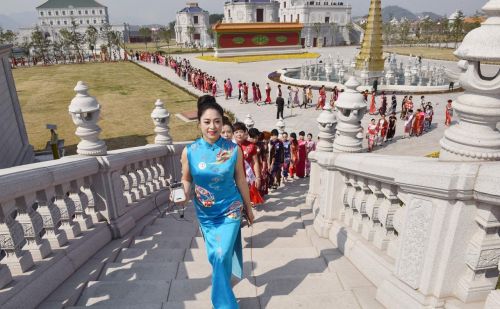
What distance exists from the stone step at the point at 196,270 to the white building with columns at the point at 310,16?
63.9m

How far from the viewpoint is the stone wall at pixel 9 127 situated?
10.2 meters

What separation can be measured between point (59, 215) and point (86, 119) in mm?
1301

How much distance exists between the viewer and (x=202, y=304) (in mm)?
2938

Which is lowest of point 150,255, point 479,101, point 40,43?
point 150,255

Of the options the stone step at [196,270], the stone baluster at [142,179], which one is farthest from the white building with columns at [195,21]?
the stone step at [196,270]

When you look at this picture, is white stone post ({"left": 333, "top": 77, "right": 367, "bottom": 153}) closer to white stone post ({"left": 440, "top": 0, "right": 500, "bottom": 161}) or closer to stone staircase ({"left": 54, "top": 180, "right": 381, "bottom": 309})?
stone staircase ({"left": 54, "top": 180, "right": 381, "bottom": 309})

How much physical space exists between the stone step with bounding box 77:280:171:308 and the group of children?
2.10 meters

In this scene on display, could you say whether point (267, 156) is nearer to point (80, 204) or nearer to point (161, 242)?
point (161, 242)

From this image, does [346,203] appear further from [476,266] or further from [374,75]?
[374,75]

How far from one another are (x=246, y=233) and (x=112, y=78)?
31.7 meters

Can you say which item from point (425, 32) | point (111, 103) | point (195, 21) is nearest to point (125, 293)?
point (111, 103)

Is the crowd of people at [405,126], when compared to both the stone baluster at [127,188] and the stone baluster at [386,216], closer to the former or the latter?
the stone baluster at [127,188]

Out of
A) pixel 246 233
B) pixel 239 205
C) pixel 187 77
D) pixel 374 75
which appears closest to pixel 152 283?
pixel 239 205

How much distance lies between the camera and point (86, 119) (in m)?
4.21
